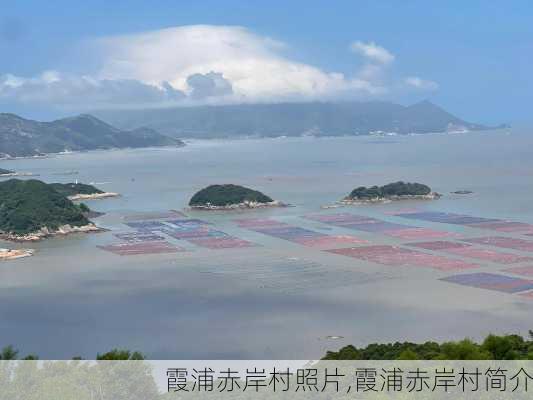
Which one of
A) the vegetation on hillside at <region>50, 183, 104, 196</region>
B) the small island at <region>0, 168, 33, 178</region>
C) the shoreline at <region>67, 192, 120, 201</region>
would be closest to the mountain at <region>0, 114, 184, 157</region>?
the small island at <region>0, 168, 33, 178</region>

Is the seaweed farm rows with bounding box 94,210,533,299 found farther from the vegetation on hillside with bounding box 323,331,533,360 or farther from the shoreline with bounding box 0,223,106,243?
the vegetation on hillside with bounding box 323,331,533,360

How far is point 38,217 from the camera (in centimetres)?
4216

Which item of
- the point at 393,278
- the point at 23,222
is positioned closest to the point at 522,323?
the point at 393,278

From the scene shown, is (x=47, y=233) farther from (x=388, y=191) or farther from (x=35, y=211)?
(x=388, y=191)

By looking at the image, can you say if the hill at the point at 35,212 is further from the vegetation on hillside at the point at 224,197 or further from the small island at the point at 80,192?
the small island at the point at 80,192

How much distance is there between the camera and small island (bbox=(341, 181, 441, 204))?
174 feet

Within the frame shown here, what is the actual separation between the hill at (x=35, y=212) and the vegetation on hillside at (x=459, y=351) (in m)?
28.8

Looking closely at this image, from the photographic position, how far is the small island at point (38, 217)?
40.8 meters

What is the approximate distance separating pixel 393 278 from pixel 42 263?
15.1m

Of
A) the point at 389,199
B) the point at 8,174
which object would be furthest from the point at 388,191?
the point at 8,174

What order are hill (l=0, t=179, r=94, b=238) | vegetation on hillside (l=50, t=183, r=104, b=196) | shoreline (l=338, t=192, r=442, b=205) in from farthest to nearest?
vegetation on hillside (l=50, t=183, r=104, b=196)
shoreline (l=338, t=192, r=442, b=205)
hill (l=0, t=179, r=94, b=238)

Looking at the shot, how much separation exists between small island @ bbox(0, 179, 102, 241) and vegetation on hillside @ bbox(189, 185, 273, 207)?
8358mm

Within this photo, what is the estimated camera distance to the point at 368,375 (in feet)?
34.0

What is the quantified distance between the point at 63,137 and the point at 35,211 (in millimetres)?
118261
